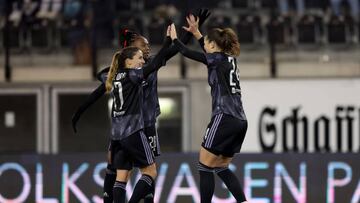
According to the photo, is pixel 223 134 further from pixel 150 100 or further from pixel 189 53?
pixel 150 100

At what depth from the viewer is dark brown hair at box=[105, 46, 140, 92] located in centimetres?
750

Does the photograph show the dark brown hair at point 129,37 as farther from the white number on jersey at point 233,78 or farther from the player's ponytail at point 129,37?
the white number on jersey at point 233,78

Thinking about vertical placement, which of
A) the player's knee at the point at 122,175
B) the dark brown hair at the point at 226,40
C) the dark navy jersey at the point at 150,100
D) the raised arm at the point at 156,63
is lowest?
the player's knee at the point at 122,175

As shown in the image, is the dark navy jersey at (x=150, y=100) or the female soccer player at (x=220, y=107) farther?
the dark navy jersey at (x=150, y=100)

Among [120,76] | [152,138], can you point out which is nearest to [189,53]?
[120,76]

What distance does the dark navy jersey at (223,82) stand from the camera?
7.36m

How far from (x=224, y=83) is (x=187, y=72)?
8.85 m

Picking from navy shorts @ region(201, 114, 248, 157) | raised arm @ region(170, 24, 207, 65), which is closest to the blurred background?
navy shorts @ region(201, 114, 248, 157)

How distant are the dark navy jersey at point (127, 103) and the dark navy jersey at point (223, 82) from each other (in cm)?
49

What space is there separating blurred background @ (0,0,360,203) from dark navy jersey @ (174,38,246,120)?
8.64 m

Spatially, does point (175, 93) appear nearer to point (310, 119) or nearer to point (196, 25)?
point (310, 119)

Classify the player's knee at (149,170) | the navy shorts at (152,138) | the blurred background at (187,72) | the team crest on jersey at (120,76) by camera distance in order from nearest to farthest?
the team crest on jersey at (120,76) < the player's knee at (149,170) < the navy shorts at (152,138) < the blurred background at (187,72)

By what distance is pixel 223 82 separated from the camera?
7.36 m

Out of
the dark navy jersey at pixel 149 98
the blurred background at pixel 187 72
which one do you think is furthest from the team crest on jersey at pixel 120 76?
the blurred background at pixel 187 72
